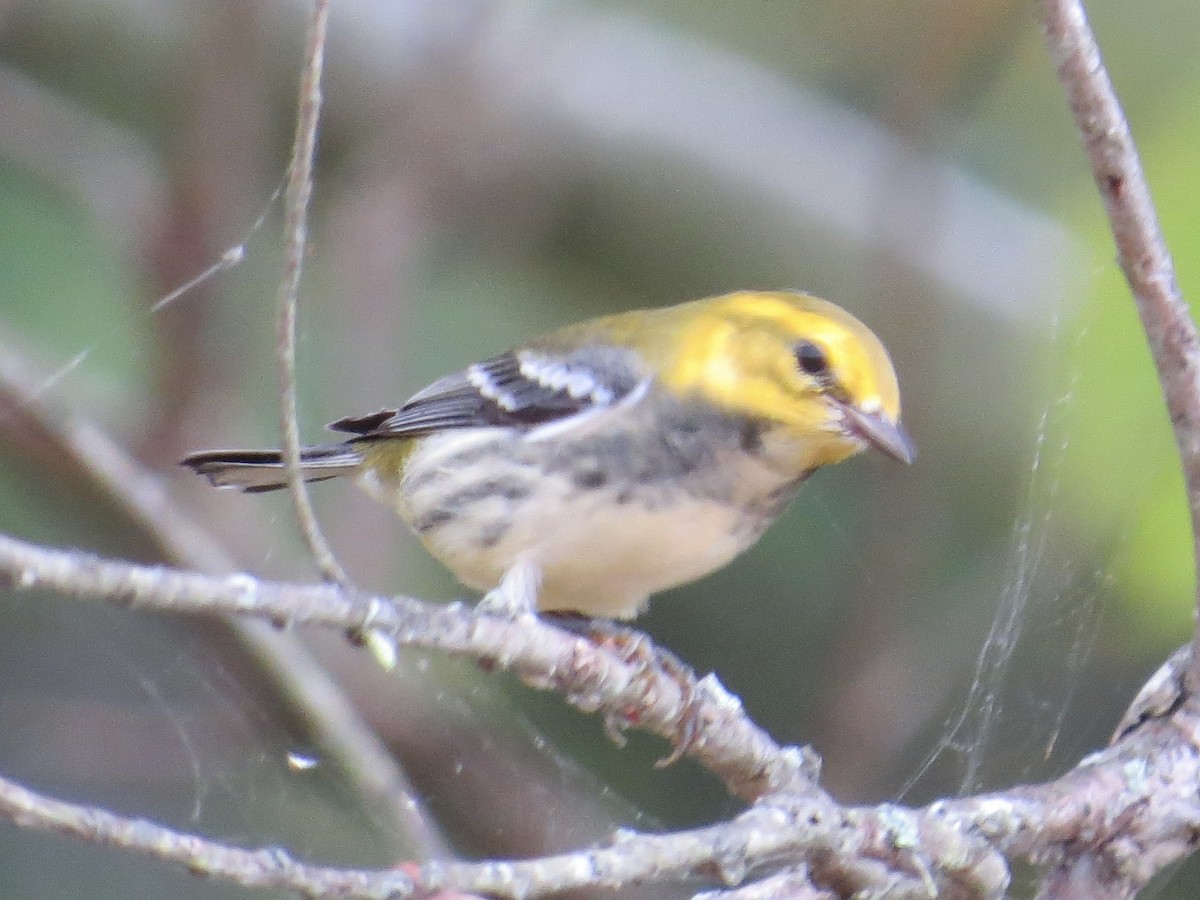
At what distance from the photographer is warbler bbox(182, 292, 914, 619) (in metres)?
1.61

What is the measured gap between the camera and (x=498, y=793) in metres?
2.24

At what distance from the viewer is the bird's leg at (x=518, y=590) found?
1605mm

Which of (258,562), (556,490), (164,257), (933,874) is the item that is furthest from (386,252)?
(933,874)

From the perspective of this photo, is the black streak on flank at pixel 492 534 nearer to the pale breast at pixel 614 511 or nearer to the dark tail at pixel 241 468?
the pale breast at pixel 614 511

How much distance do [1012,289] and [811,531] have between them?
565mm

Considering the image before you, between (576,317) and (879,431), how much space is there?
4.85 ft

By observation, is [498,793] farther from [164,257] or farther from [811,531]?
[164,257]

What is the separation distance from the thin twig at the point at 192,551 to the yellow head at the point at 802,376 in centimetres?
54

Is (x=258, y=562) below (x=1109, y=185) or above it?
below

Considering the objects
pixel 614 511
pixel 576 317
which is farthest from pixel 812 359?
pixel 576 317

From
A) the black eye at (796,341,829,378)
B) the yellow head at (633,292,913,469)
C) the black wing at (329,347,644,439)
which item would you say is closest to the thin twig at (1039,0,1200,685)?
the yellow head at (633,292,913,469)

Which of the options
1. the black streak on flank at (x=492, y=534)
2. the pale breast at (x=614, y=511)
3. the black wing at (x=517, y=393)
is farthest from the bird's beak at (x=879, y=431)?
the black streak on flank at (x=492, y=534)

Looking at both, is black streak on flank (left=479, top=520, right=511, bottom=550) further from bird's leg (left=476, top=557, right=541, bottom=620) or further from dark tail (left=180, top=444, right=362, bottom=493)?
dark tail (left=180, top=444, right=362, bottom=493)

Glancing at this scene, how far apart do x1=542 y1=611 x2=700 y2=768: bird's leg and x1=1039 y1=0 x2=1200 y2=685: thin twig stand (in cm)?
47
